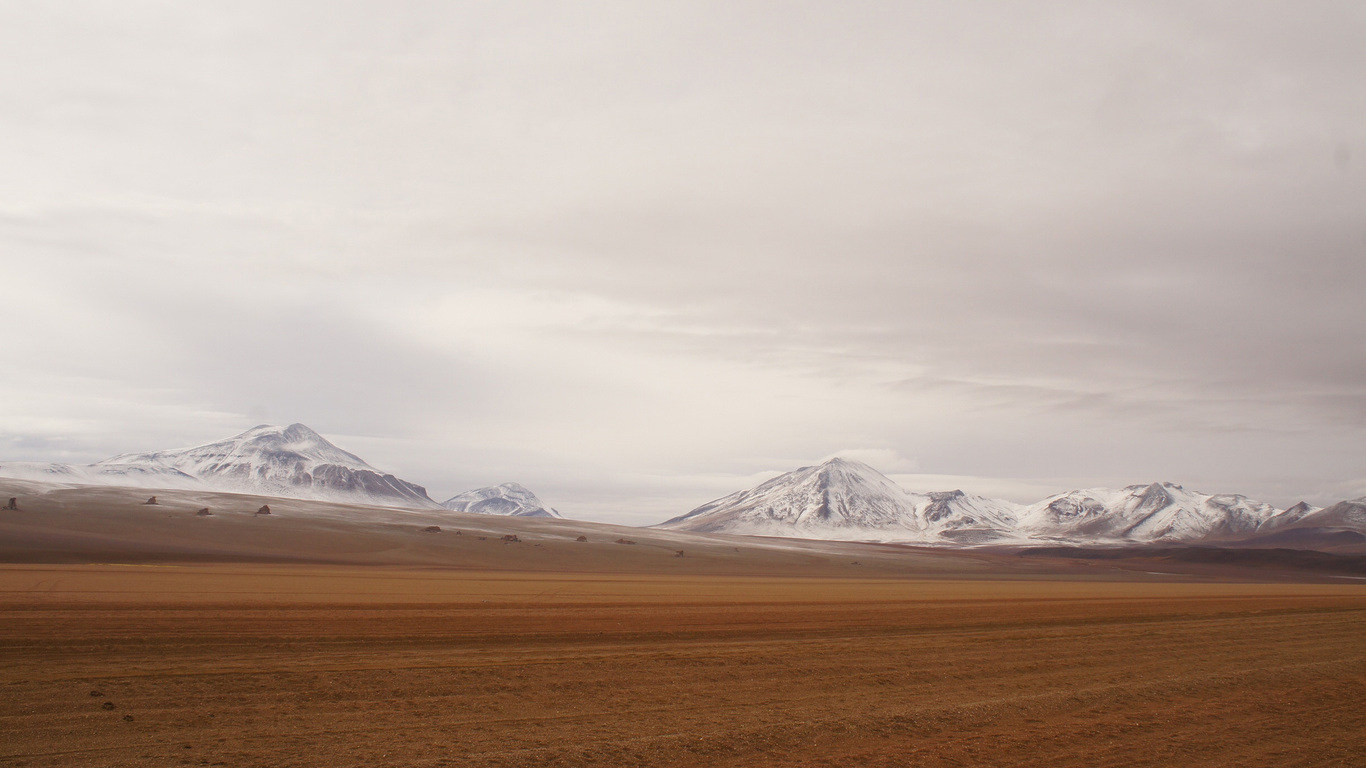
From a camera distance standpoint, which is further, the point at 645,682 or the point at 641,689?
the point at 645,682

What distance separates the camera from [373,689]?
14531 millimetres

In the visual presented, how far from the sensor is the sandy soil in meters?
11.5

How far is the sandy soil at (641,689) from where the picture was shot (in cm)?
1145

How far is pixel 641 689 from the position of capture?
1526 cm

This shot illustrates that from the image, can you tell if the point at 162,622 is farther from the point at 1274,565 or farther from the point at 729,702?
the point at 1274,565

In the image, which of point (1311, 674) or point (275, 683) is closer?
point (275, 683)

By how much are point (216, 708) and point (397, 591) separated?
88.9ft

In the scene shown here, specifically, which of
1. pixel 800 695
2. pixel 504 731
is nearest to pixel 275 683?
pixel 504 731

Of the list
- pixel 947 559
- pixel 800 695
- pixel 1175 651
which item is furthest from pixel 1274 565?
pixel 800 695

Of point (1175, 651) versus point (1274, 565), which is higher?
point (1175, 651)

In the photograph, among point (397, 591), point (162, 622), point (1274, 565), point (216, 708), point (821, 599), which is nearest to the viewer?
point (216, 708)

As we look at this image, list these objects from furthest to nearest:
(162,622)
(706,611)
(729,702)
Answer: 1. (706,611)
2. (162,622)
3. (729,702)

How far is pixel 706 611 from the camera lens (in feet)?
104

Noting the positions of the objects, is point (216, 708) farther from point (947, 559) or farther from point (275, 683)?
point (947, 559)
